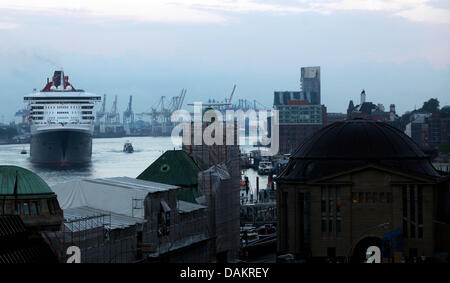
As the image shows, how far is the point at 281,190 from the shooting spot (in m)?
37.8

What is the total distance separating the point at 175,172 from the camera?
47031mm

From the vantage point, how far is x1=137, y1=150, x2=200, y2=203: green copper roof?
152 ft

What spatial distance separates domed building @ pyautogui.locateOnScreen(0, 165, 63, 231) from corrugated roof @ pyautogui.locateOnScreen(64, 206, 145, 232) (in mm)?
642

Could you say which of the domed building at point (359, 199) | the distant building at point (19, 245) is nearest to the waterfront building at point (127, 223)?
the distant building at point (19, 245)

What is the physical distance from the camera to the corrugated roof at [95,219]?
3001cm

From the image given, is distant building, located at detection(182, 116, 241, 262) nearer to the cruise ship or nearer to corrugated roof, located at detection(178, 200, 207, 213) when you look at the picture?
corrugated roof, located at detection(178, 200, 207, 213)

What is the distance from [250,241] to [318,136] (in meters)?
17.9

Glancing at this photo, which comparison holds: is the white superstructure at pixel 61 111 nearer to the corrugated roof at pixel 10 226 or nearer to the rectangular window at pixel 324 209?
the rectangular window at pixel 324 209

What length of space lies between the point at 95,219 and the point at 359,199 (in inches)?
409

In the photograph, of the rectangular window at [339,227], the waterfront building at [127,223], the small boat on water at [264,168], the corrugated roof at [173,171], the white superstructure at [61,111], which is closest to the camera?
the waterfront building at [127,223]

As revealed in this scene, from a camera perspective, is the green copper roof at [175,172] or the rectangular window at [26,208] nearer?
the rectangular window at [26,208]
